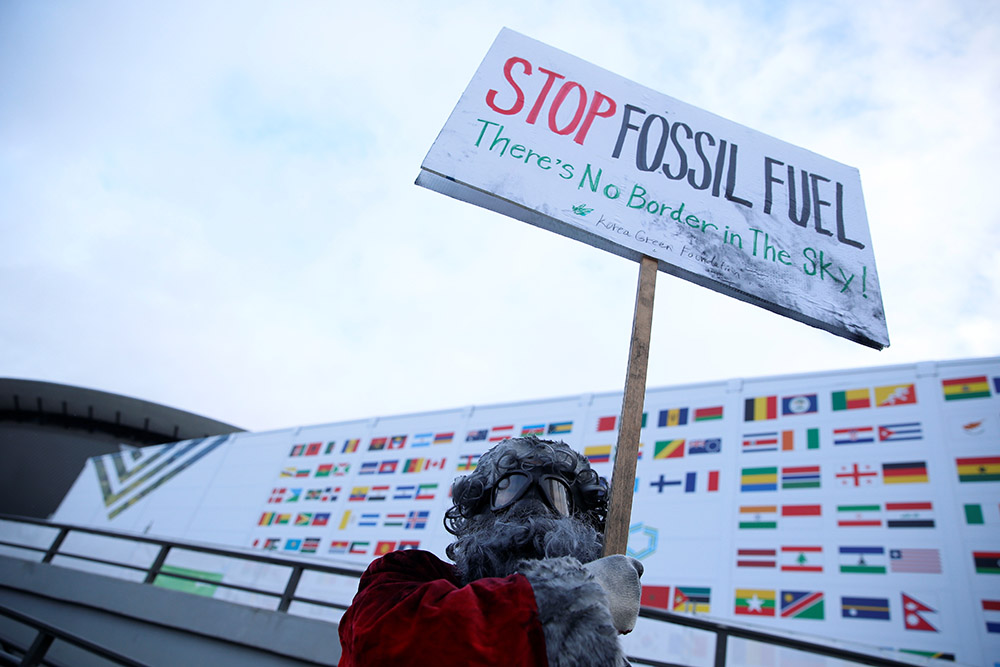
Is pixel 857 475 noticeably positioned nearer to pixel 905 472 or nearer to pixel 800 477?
pixel 905 472

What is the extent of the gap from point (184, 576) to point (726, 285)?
4.78 meters

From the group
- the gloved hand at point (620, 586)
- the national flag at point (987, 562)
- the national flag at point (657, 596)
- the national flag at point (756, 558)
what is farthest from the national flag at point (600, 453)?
the gloved hand at point (620, 586)

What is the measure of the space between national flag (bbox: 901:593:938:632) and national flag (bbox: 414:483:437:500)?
549 centimetres

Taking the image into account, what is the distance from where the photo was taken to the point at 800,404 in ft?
21.2

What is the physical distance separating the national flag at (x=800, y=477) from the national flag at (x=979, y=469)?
3.78 ft

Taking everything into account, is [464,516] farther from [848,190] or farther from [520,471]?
[848,190]

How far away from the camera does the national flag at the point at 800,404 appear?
6.36 m

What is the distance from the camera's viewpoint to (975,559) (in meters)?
4.91

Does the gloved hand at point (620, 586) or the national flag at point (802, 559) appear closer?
the gloved hand at point (620, 586)

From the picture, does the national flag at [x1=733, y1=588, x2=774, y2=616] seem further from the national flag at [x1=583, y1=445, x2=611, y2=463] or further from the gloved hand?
the gloved hand

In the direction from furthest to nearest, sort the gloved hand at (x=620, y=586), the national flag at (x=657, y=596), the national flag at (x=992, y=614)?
the national flag at (x=657, y=596), the national flag at (x=992, y=614), the gloved hand at (x=620, y=586)

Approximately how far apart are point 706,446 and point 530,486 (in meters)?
5.96

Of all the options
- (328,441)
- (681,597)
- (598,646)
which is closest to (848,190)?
(598,646)

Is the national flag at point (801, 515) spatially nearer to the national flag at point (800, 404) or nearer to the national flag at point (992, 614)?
the national flag at point (800, 404)
